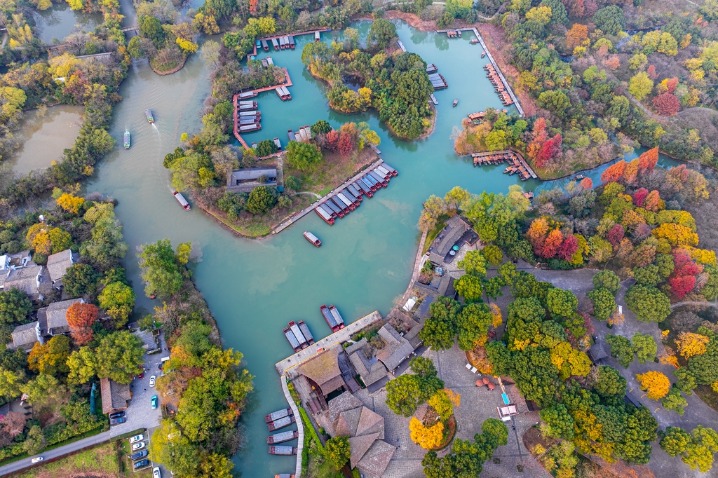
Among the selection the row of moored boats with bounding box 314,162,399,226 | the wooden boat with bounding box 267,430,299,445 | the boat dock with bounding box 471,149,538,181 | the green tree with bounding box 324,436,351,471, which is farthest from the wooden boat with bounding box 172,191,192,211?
the boat dock with bounding box 471,149,538,181

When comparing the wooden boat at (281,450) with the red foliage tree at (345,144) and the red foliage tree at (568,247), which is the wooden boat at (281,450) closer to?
the red foliage tree at (568,247)

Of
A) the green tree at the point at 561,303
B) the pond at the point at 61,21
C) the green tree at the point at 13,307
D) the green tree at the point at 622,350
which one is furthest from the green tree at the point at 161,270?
the pond at the point at 61,21

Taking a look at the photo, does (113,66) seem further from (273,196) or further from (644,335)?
(644,335)

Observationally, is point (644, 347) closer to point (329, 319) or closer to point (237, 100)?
point (329, 319)

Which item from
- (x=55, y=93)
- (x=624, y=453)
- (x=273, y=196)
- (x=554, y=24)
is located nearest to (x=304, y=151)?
(x=273, y=196)

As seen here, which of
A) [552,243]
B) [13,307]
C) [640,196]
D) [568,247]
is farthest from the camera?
[640,196]

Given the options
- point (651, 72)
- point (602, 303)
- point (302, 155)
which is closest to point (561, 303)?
point (602, 303)
